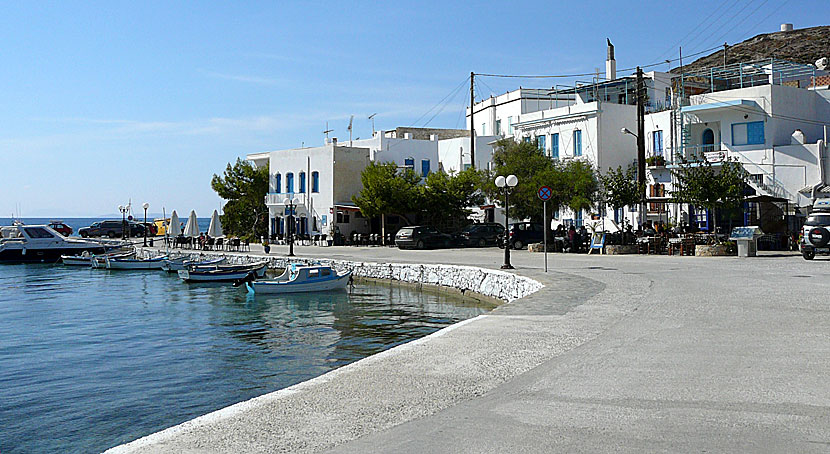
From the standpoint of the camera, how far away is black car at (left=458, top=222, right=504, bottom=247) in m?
45.1

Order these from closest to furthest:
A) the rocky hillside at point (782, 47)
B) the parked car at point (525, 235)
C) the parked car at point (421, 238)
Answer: the parked car at point (525, 235) < the parked car at point (421, 238) < the rocky hillside at point (782, 47)

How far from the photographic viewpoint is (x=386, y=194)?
158 ft

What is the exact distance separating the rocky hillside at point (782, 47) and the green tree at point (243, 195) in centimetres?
7954

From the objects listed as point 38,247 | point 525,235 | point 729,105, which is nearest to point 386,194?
point 525,235

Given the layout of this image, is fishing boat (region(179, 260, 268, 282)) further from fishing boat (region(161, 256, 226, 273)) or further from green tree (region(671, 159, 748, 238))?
green tree (region(671, 159, 748, 238))

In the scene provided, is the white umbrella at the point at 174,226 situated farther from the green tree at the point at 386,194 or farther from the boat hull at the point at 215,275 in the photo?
the boat hull at the point at 215,275

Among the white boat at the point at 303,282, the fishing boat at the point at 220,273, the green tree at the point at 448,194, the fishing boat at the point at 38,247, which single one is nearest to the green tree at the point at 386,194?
the green tree at the point at 448,194

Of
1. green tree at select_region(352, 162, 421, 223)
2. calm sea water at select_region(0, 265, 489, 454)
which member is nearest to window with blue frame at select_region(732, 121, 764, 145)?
green tree at select_region(352, 162, 421, 223)

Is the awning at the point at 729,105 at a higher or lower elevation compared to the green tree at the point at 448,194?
higher

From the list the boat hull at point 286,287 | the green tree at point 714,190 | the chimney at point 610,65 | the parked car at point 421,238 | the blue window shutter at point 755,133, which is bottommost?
the boat hull at point 286,287

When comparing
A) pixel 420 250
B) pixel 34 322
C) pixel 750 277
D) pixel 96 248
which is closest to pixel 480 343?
pixel 750 277

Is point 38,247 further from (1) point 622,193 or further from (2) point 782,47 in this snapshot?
(2) point 782,47

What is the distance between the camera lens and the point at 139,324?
21.6 m

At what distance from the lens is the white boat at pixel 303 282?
2845cm
